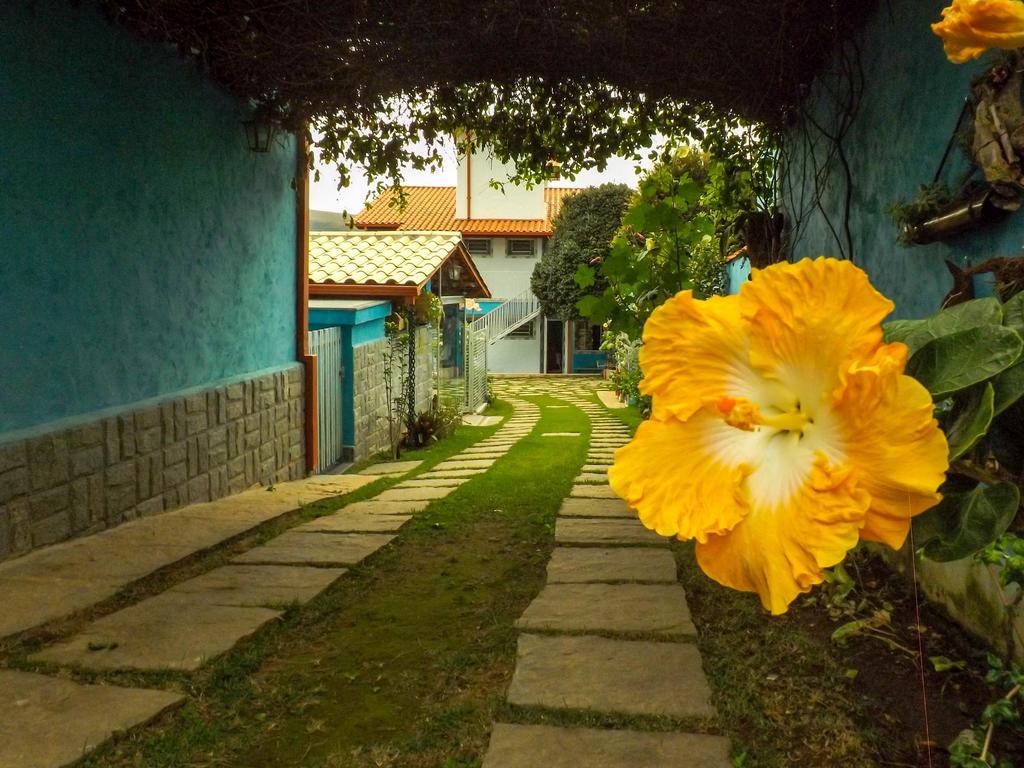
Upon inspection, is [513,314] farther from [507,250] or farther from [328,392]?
[328,392]

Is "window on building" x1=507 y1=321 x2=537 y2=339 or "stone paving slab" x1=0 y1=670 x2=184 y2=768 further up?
"window on building" x1=507 y1=321 x2=537 y2=339

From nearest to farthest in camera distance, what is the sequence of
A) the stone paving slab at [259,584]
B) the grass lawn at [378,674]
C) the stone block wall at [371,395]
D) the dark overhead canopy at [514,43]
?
the grass lawn at [378,674] < the stone paving slab at [259,584] < the dark overhead canopy at [514,43] < the stone block wall at [371,395]

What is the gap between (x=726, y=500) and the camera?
18.1 inches

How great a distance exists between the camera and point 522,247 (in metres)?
28.6

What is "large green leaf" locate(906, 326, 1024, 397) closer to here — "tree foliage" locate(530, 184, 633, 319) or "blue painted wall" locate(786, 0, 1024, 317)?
"blue painted wall" locate(786, 0, 1024, 317)

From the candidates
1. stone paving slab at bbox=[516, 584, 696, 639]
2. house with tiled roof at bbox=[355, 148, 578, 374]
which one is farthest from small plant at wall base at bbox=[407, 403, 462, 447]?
house with tiled roof at bbox=[355, 148, 578, 374]

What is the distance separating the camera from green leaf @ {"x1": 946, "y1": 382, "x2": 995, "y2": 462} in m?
0.44

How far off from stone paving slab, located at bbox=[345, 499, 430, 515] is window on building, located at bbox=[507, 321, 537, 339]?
73.8 feet

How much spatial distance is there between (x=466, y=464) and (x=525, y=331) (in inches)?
784

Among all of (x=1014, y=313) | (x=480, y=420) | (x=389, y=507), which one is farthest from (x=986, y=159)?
(x=480, y=420)

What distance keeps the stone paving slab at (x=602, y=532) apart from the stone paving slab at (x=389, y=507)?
0.99 metres

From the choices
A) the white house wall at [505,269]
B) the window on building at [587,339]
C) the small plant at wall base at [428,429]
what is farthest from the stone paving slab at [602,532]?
the white house wall at [505,269]

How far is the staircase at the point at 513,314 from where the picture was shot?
27.2 metres

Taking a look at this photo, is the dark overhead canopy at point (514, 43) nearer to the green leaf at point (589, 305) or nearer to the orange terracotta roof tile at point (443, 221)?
the green leaf at point (589, 305)
